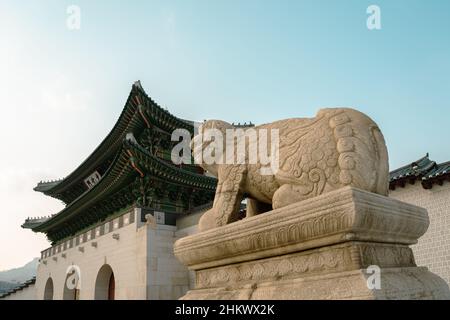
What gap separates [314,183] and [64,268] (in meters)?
21.8

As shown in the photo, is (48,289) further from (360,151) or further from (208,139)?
(360,151)

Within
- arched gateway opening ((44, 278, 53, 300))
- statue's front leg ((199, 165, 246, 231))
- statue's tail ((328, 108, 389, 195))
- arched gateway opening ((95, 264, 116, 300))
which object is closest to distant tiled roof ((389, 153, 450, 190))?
statue's tail ((328, 108, 389, 195))

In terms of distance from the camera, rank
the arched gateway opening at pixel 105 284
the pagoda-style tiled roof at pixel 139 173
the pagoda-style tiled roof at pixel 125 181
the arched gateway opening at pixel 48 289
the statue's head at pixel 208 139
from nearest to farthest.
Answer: the statue's head at pixel 208 139 < the pagoda-style tiled roof at pixel 125 181 < the pagoda-style tiled roof at pixel 139 173 < the arched gateway opening at pixel 105 284 < the arched gateway opening at pixel 48 289

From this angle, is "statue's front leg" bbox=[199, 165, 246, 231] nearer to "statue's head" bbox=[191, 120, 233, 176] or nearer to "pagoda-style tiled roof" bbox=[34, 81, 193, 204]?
"statue's head" bbox=[191, 120, 233, 176]

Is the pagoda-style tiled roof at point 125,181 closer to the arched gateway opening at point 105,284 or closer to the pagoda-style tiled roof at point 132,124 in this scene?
the pagoda-style tiled roof at point 132,124

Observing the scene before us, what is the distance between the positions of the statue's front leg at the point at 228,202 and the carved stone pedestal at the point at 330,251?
0.33m

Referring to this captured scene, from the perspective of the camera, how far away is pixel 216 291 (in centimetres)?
331

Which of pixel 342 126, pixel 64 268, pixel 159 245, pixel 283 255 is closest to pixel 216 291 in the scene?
pixel 283 255

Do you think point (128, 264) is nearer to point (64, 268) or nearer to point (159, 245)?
point (159, 245)

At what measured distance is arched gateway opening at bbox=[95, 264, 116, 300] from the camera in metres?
17.2

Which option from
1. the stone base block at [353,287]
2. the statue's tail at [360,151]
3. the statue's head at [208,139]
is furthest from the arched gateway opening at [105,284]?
the statue's tail at [360,151]

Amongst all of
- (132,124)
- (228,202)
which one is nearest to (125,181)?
(132,124)

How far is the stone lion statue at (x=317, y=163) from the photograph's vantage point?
9.86 ft

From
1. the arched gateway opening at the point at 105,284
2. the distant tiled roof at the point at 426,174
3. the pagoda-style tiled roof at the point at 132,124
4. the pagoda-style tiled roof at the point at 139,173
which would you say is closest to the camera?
the distant tiled roof at the point at 426,174
